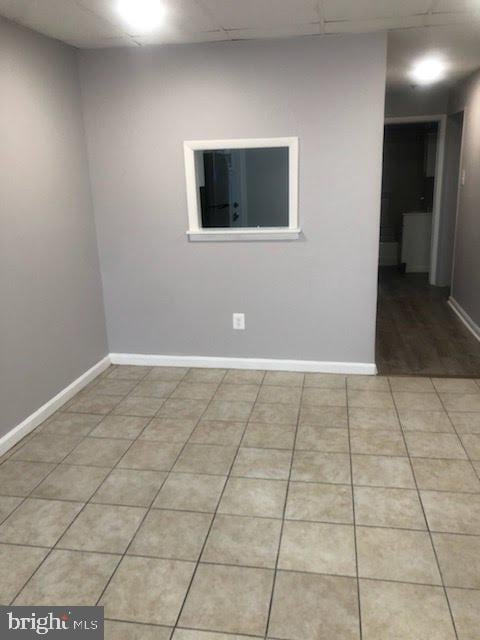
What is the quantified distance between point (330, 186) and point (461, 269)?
2328mm

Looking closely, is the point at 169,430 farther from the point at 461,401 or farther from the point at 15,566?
the point at 461,401

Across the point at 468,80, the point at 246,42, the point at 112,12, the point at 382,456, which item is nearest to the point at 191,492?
the point at 382,456

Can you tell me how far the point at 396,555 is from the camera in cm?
190

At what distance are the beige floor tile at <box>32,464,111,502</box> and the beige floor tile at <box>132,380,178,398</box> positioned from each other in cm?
91

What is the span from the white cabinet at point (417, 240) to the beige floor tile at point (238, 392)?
448cm

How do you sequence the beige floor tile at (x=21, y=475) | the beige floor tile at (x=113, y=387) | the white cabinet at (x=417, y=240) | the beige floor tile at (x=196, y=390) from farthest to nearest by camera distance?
the white cabinet at (x=417, y=240) < the beige floor tile at (x=113, y=387) < the beige floor tile at (x=196, y=390) < the beige floor tile at (x=21, y=475)

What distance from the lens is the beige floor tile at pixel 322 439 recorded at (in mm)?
2684

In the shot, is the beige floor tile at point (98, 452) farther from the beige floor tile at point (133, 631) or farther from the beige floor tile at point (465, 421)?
the beige floor tile at point (465, 421)

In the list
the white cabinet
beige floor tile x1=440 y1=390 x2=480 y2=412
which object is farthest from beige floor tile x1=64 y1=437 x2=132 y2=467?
the white cabinet

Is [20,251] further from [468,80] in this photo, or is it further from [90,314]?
[468,80]

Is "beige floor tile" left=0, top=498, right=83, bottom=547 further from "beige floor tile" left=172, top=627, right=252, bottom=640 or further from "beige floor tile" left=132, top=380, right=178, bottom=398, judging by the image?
"beige floor tile" left=132, top=380, right=178, bottom=398

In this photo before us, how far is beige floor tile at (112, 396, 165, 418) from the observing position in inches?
125

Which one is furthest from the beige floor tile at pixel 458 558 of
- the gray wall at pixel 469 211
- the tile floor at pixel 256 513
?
the gray wall at pixel 469 211

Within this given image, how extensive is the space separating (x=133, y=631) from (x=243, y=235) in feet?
8.29
